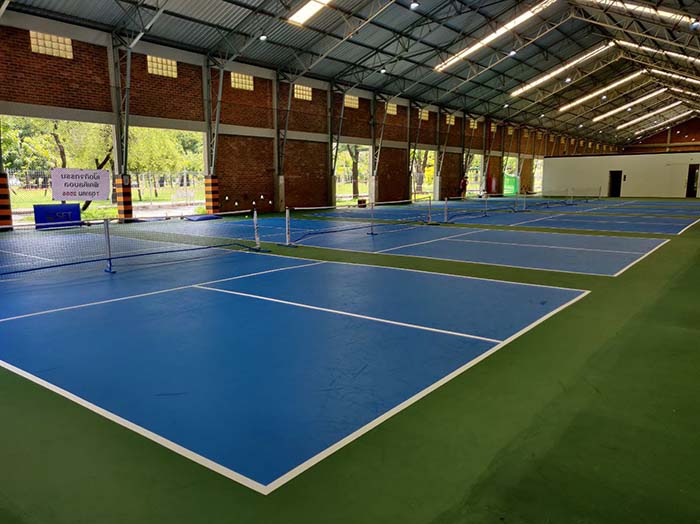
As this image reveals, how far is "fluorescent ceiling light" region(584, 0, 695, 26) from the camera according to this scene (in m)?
26.3

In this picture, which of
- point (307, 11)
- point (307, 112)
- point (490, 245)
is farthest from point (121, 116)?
point (490, 245)

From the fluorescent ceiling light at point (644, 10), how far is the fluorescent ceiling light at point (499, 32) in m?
2.73

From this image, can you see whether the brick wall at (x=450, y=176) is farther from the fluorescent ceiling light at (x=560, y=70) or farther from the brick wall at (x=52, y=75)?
the brick wall at (x=52, y=75)

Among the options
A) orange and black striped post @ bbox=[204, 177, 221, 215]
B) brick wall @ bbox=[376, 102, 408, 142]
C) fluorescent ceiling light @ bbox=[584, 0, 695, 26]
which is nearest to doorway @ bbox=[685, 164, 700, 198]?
fluorescent ceiling light @ bbox=[584, 0, 695, 26]

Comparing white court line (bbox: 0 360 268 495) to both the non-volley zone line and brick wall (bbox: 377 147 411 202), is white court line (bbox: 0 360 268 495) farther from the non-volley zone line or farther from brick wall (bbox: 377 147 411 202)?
brick wall (bbox: 377 147 411 202)

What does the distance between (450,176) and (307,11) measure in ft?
85.2

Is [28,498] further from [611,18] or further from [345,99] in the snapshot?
[611,18]

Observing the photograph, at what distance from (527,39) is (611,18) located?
539cm

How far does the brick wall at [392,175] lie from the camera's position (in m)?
39.7

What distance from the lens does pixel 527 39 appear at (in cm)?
3541

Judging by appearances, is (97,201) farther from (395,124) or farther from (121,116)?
(395,124)

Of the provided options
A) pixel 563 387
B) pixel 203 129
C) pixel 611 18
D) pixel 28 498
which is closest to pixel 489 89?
pixel 611 18

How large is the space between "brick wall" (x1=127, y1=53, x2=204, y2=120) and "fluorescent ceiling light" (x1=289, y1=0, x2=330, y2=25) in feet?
19.0

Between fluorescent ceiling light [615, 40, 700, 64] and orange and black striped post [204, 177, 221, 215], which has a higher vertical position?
fluorescent ceiling light [615, 40, 700, 64]
